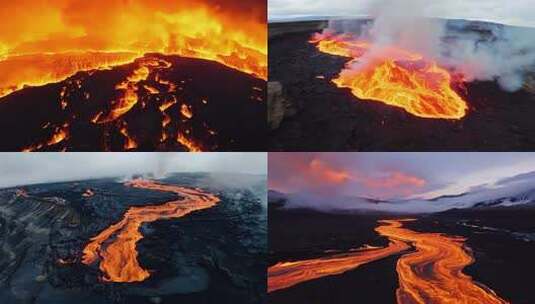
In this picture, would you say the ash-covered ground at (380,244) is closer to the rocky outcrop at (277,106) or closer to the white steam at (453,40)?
the rocky outcrop at (277,106)

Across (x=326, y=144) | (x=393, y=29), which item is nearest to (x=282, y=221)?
(x=326, y=144)

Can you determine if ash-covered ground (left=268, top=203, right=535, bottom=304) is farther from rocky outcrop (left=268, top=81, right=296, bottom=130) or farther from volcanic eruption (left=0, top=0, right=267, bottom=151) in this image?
volcanic eruption (left=0, top=0, right=267, bottom=151)

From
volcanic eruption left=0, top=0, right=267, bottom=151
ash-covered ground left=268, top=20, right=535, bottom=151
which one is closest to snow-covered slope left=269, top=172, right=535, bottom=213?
ash-covered ground left=268, top=20, right=535, bottom=151

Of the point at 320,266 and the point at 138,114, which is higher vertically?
the point at 138,114

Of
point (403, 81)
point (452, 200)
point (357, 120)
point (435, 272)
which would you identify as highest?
point (403, 81)

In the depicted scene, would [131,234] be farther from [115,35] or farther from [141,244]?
[115,35]

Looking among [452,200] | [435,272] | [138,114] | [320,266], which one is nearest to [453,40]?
[452,200]

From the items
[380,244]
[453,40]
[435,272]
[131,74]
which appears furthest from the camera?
[453,40]
